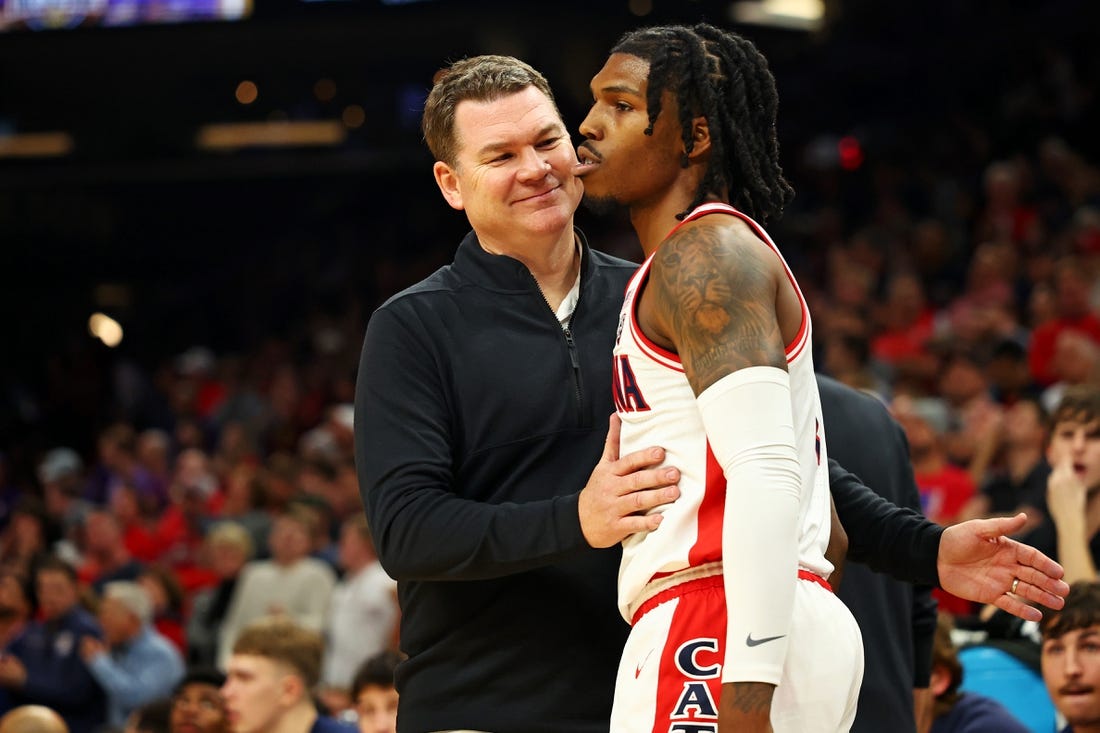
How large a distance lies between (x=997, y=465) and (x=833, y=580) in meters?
5.21

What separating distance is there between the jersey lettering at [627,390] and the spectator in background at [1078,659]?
2024 mm

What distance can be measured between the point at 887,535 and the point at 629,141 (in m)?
0.91

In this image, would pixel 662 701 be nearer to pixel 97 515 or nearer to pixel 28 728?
pixel 28 728

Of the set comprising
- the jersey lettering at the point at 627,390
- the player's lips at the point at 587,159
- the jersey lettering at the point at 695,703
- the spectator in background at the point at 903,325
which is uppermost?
A: the spectator in background at the point at 903,325

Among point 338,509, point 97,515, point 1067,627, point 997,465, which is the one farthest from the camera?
point 97,515

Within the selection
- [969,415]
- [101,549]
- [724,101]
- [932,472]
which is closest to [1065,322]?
[969,415]

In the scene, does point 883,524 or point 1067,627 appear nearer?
point 883,524

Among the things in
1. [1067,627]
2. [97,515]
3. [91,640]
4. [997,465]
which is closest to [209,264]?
[97,515]

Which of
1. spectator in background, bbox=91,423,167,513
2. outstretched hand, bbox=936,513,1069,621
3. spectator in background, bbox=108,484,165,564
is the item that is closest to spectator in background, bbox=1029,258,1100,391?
spectator in background, bbox=108,484,165,564

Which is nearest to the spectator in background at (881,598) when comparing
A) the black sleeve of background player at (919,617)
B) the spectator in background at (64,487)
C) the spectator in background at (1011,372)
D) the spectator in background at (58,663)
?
the black sleeve of background player at (919,617)

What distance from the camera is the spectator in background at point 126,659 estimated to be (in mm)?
8062

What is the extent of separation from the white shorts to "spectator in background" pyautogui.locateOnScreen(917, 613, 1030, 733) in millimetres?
2012

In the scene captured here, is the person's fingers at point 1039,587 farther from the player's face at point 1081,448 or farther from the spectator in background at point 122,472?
the spectator in background at point 122,472

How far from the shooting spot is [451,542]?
2.82 m
